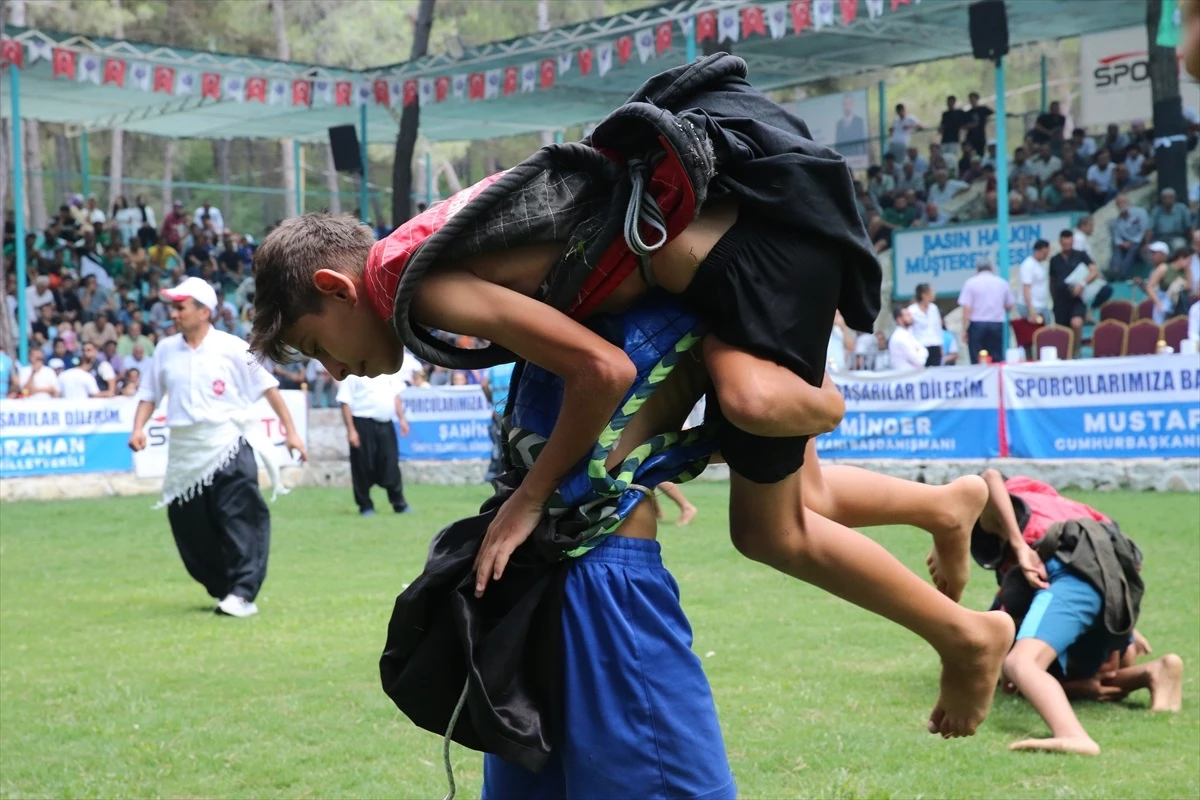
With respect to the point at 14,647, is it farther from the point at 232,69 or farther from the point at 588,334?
the point at 232,69

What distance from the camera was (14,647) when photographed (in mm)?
7273

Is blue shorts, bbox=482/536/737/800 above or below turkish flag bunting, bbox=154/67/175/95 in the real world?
below

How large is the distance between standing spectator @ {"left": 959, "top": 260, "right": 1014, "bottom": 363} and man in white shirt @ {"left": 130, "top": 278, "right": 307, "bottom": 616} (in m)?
11.2

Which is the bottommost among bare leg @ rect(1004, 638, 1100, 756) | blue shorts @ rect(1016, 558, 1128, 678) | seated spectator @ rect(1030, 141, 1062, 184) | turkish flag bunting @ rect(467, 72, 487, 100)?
bare leg @ rect(1004, 638, 1100, 756)

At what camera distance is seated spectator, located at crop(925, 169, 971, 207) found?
23578 mm

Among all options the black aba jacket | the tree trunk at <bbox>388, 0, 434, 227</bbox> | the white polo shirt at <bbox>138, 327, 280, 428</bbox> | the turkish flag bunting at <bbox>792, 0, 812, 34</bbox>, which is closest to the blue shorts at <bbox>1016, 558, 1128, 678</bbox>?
the black aba jacket

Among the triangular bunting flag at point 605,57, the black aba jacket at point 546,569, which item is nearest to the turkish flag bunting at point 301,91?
the triangular bunting flag at point 605,57

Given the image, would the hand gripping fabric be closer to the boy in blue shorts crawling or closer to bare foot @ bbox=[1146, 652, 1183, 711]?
the boy in blue shorts crawling

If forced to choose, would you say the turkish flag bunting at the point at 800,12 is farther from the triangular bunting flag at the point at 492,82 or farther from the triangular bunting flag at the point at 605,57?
the triangular bunting flag at the point at 492,82

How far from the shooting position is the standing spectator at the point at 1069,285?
1835 centimetres

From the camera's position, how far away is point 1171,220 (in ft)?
64.6

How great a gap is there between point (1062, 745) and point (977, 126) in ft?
67.7

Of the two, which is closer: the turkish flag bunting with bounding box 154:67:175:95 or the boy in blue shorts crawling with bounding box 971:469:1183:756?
the boy in blue shorts crawling with bounding box 971:469:1183:756


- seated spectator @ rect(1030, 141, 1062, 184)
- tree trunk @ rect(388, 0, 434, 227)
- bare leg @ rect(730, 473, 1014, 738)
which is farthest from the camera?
tree trunk @ rect(388, 0, 434, 227)
